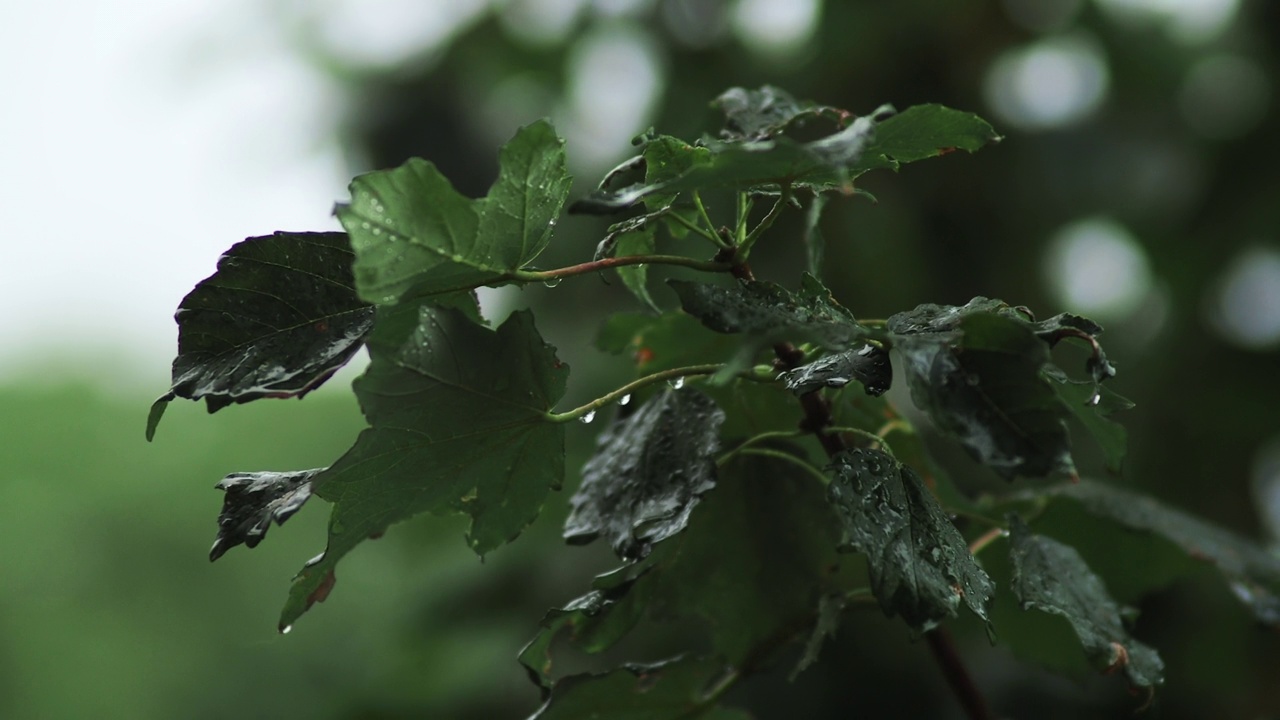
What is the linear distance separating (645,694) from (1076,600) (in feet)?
0.77

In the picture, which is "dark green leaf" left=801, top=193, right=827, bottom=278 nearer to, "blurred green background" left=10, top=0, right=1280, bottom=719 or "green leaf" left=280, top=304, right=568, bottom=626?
"green leaf" left=280, top=304, right=568, bottom=626

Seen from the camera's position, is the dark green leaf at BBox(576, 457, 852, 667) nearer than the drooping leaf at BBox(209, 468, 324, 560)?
No

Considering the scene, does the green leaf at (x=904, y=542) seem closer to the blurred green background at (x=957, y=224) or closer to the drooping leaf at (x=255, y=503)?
the drooping leaf at (x=255, y=503)

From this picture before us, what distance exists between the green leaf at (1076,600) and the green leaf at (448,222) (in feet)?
0.93

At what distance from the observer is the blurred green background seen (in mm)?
1338

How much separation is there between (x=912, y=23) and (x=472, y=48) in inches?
28.8

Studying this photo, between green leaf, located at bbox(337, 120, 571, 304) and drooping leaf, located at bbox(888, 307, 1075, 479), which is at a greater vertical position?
green leaf, located at bbox(337, 120, 571, 304)

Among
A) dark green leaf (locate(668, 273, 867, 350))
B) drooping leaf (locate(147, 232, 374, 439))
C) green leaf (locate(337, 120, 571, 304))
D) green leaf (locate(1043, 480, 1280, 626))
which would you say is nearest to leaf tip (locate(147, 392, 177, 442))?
drooping leaf (locate(147, 232, 374, 439))

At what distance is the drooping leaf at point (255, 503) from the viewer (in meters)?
0.43

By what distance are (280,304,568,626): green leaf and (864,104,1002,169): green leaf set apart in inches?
6.5

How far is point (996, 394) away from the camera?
37 cm

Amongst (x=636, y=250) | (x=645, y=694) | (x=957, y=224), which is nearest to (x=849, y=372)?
(x=636, y=250)

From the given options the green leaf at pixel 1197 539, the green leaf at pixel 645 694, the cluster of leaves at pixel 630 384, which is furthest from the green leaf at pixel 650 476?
the green leaf at pixel 1197 539

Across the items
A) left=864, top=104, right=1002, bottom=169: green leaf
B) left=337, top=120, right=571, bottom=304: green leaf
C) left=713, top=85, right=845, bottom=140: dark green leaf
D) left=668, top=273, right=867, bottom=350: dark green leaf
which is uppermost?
left=337, top=120, right=571, bottom=304: green leaf
